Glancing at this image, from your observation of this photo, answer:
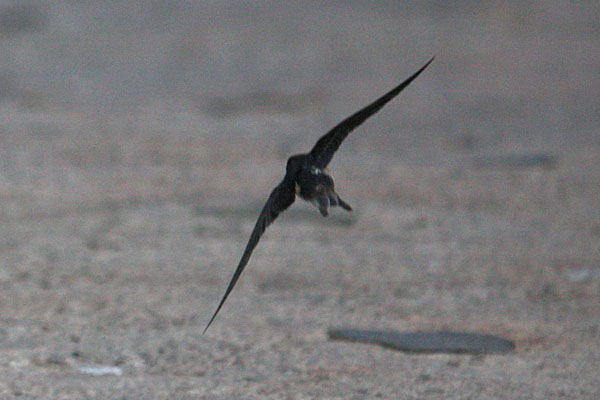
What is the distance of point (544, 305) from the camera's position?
586 centimetres

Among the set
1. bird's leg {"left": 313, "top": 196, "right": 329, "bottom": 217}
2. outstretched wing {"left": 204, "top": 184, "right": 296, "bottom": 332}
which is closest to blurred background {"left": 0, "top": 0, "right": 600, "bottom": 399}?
outstretched wing {"left": 204, "top": 184, "right": 296, "bottom": 332}

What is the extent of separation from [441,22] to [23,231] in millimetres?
8724

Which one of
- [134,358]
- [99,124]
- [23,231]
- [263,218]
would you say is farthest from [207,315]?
[99,124]

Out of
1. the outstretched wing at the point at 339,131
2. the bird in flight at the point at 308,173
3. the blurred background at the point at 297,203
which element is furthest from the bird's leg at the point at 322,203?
the blurred background at the point at 297,203

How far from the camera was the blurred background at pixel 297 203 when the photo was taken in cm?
480

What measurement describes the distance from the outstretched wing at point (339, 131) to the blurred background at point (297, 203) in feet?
5.22

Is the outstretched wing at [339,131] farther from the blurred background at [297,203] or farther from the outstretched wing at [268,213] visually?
the blurred background at [297,203]

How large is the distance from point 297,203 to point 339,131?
5075 mm

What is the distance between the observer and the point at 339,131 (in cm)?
279

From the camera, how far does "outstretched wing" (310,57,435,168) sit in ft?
9.00

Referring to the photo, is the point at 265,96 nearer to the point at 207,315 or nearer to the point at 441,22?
the point at 441,22

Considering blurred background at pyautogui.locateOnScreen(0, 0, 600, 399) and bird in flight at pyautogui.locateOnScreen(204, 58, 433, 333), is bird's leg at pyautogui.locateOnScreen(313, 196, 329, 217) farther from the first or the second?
blurred background at pyautogui.locateOnScreen(0, 0, 600, 399)

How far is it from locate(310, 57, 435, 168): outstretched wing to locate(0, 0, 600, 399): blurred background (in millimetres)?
1591

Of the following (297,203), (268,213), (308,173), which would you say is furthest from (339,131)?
(297,203)
